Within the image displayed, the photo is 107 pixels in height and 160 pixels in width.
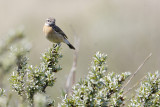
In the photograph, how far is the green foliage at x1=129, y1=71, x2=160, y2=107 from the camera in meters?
2.36

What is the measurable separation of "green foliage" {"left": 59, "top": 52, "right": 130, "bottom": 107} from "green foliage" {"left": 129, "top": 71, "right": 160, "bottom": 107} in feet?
0.46

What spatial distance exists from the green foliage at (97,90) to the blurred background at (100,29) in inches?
43.3

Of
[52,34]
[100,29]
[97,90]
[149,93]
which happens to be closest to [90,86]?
[97,90]

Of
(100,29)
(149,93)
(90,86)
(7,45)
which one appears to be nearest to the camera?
(7,45)

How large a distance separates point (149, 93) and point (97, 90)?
0.42m

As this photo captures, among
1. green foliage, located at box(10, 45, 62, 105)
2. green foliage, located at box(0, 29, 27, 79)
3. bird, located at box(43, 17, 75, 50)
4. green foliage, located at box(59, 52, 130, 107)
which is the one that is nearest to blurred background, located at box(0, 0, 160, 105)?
bird, located at box(43, 17, 75, 50)

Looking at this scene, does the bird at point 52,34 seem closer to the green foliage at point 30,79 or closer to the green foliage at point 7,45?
the green foliage at point 30,79

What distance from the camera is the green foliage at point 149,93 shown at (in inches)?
93.0

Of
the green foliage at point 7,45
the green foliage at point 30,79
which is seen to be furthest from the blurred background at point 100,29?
the green foliage at point 7,45

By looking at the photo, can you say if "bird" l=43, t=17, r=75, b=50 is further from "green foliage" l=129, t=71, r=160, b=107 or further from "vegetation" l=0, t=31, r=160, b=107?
"green foliage" l=129, t=71, r=160, b=107

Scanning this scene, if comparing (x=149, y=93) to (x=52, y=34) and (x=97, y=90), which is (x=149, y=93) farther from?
(x=52, y=34)

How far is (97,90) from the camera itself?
222 cm

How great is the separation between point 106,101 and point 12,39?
3.18 feet

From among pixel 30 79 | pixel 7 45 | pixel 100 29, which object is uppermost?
pixel 100 29
